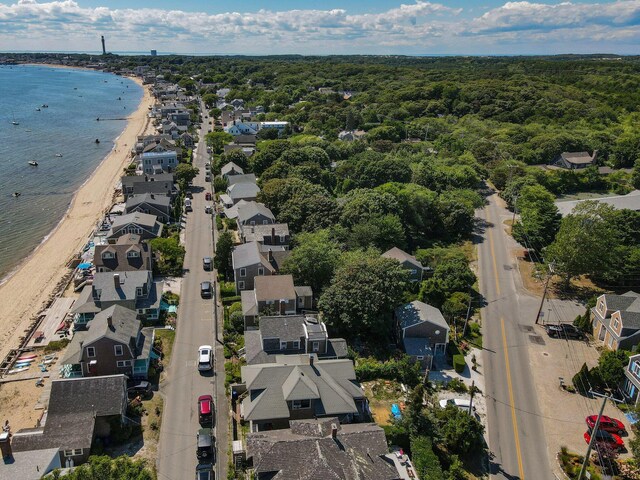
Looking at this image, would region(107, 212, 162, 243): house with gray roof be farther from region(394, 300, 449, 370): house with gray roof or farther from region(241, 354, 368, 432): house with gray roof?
region(394, 300, 449, 370): house with gray roof

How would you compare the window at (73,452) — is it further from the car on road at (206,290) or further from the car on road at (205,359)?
the car on road at (206,290)

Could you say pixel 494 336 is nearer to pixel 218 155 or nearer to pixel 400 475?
pixel 400 475

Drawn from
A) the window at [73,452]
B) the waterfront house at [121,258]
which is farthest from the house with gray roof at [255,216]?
the window at [73,452]

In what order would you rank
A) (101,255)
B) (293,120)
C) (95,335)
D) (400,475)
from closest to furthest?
1. (400,475)
2. (95,335)
3. (101,255)
4. (293,120)

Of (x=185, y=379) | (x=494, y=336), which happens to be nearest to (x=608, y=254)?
(x=494, y=336)

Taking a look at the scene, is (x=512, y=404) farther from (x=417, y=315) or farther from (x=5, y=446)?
(x=5, y=446)

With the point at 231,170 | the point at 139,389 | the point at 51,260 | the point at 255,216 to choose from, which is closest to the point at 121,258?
the point at 51,260
